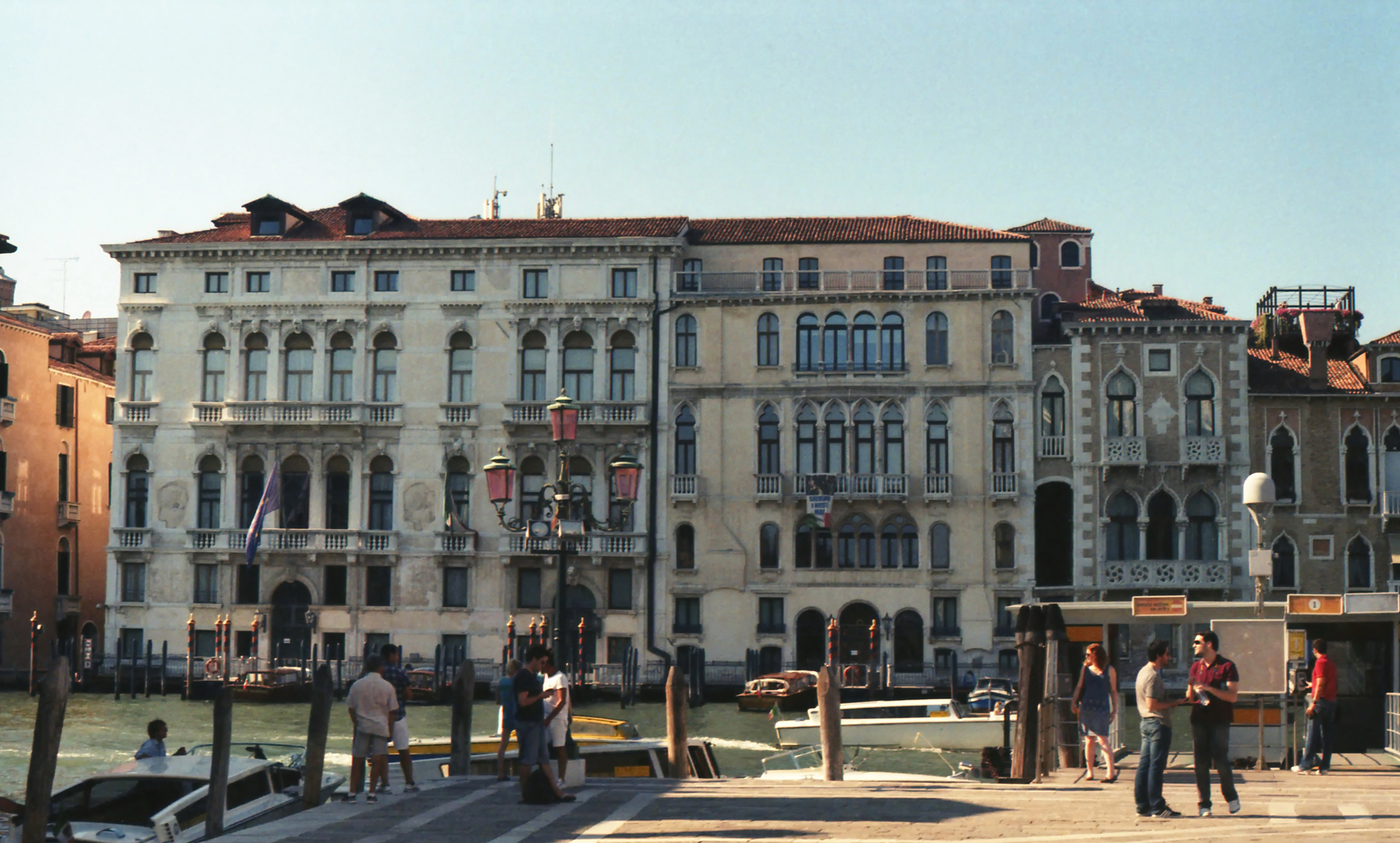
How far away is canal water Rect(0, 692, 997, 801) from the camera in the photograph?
100 feet

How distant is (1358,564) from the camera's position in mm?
45969

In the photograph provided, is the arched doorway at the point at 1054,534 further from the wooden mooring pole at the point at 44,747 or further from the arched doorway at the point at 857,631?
the wooden mooring pole at the point at 44,747

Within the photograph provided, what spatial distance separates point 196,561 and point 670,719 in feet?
110

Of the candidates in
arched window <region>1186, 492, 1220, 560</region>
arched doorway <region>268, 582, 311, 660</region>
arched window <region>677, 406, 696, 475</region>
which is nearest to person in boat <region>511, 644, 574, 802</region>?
arched window <region>677, 406, 696, 475</region>

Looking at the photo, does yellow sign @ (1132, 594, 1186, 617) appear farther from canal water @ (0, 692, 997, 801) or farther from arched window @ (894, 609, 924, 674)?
arched window @ (894, 609, 924, 674)

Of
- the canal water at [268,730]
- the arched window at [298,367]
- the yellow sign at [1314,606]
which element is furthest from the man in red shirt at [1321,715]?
the arched window at [298,367]

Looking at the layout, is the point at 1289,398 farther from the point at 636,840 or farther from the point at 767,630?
the point at 636,840

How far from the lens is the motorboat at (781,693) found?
138 ft

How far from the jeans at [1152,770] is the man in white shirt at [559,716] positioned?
16.1 feet

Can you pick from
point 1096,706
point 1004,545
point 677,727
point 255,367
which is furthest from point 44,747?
point 255,367

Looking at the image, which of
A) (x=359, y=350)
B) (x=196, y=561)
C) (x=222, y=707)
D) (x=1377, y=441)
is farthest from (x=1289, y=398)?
(x=222, y=707)

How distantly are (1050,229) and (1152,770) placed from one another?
143 feet

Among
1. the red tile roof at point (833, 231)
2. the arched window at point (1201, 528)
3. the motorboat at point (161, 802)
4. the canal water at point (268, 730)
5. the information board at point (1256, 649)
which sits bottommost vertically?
the canal water at point (268, 730)

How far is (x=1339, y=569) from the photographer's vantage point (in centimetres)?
4575
